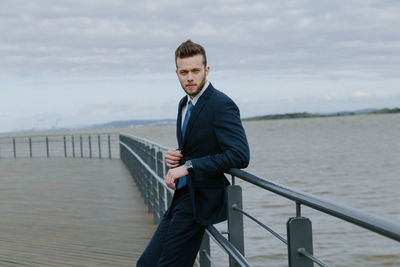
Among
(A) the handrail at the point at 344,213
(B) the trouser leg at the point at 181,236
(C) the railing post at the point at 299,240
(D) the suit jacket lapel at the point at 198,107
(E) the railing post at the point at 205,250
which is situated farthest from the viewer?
(E) the railing post at the point at 205,250

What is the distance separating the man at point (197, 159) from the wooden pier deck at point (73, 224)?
2.25 metres

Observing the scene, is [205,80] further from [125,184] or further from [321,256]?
[125,184]

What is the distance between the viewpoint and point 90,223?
23.0 ft

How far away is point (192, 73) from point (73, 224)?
189 inches

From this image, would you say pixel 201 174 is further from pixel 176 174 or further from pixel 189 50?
pixel 189 50

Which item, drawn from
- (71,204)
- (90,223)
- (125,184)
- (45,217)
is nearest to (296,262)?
(90,223)

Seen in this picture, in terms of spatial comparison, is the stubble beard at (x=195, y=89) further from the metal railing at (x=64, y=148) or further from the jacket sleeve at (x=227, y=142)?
the metal railing at (x=64, y=148)

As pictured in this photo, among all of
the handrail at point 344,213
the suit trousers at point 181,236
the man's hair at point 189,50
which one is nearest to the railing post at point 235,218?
the suit trousers at point 181,236

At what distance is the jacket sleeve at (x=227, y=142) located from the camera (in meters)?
2.48

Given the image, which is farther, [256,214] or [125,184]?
[256,214]

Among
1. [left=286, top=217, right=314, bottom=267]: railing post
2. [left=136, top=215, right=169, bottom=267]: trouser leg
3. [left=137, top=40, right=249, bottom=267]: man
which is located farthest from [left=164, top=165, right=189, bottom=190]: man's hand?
[left=286, top=217, right=314, bottom=267]: railing post

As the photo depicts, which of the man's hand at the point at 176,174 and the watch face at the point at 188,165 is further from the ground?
the watch face at the point at 188,165

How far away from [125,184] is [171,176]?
8.97 m

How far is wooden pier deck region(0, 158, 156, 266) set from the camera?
16.9 feet
